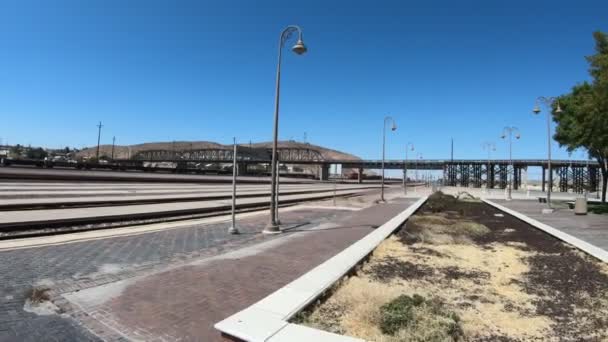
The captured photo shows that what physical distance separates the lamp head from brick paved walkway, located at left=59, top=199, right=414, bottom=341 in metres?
6.83

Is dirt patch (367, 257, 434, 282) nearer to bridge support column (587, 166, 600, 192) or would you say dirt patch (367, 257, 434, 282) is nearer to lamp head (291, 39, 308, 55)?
lamp head (291, 39, 308, 55)

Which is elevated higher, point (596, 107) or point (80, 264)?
point (596, 107)

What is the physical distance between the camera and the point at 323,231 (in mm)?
12703

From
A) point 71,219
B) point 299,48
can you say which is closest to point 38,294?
point 71,219

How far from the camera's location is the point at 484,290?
645 cm

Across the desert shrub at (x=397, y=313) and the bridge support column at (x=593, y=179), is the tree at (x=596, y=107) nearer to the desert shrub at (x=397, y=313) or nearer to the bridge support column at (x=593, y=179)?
the desert shrub at (x=397, y=313)

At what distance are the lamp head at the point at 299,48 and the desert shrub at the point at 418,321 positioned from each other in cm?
912

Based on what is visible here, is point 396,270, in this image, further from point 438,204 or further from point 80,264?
point 438,204

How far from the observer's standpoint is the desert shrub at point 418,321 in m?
4.37

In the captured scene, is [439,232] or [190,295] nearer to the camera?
[190,295]

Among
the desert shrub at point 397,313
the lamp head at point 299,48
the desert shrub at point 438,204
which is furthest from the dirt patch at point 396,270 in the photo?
the desert shrub at point 438,204

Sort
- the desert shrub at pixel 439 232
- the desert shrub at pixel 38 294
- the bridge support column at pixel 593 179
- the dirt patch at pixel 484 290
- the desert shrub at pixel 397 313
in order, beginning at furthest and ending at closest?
1. the bridge support column at pixel 593 179
2. the desert shrub at pixel 439 232
3. the desert shrub at pixel 38 294
4. the dirt patch at pixel 484 290
5. the desert shrub at pixel 397 313

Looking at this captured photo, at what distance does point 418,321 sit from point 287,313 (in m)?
1.76

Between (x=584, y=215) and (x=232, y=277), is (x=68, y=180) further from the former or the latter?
(x=584, y=215)
